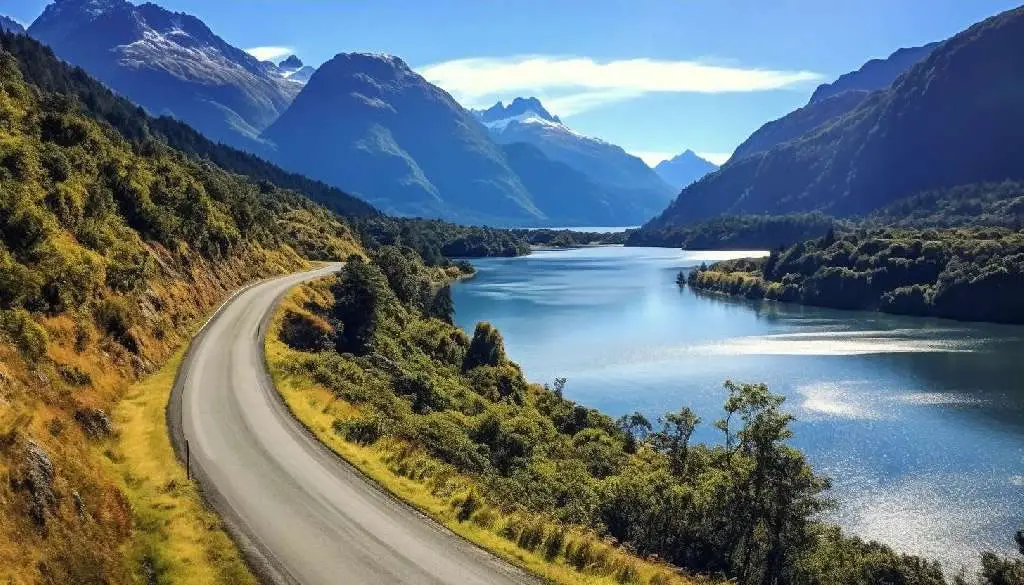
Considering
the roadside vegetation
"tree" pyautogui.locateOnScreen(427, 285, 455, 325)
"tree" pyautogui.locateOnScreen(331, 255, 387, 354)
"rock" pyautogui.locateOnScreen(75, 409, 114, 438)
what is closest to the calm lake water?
the roadside vegetation

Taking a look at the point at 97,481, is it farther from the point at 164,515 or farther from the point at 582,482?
the point at 582,482

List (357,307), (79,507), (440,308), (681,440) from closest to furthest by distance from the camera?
1. (79,507)
2. (681,440)
3. (357,307)
4. (440,308)

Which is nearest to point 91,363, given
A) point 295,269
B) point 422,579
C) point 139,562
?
point 139,562

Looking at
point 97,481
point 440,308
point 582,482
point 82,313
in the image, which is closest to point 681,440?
A: point 582,482

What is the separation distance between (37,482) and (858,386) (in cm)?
10668

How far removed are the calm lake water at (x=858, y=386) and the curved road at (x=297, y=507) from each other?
44811 millimetres

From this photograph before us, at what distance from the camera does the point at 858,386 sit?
105625 millimetres

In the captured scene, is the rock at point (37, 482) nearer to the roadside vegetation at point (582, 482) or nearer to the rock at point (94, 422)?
the rock at point (94, 422)

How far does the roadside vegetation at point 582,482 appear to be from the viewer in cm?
2994

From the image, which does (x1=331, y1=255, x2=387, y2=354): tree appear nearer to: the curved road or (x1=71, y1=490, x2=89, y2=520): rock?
the curved road

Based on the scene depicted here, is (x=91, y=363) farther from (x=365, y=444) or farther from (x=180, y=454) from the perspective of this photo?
(x=365, y=444)

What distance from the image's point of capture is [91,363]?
39.8 meters

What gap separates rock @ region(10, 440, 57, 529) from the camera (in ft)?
75.0

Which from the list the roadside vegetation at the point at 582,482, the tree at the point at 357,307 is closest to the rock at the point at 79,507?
the roadside vegetation at the point at 582,482
